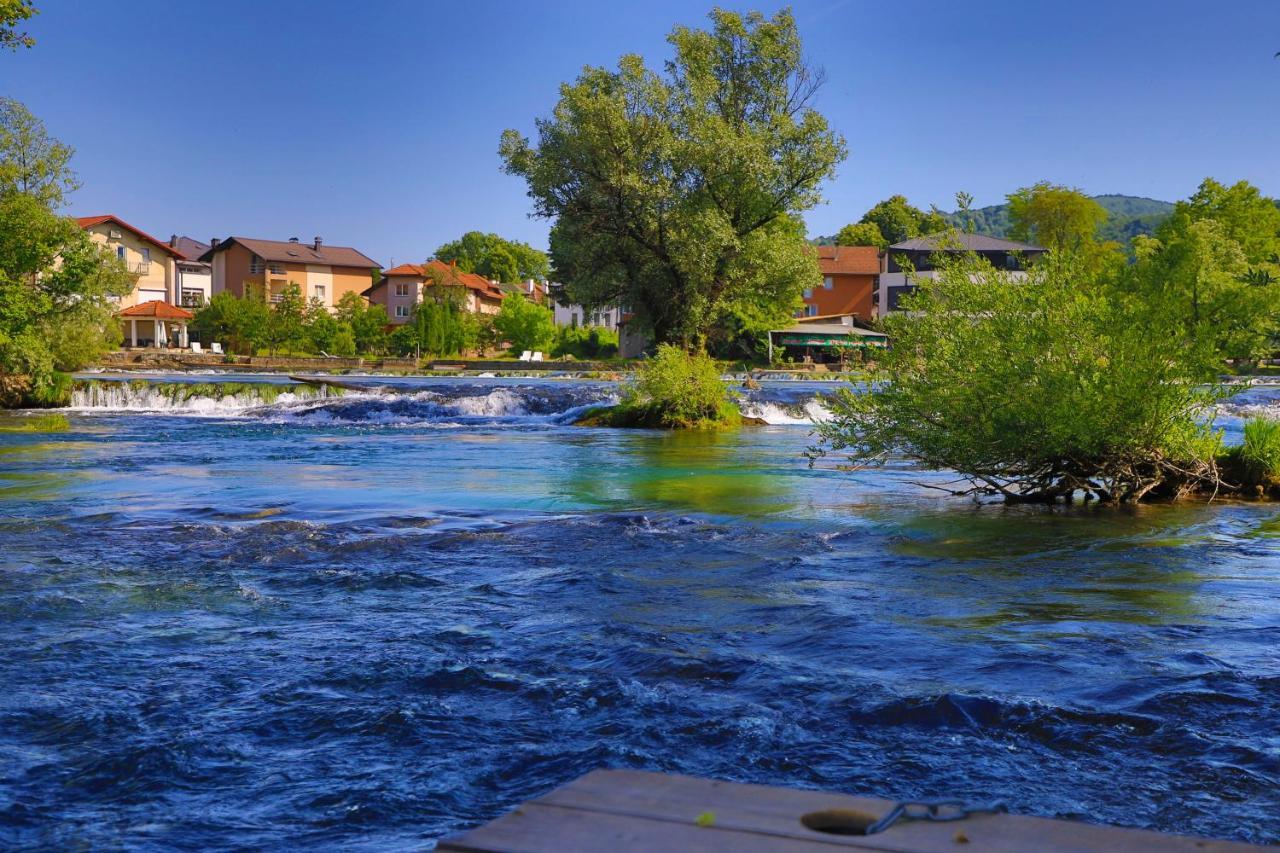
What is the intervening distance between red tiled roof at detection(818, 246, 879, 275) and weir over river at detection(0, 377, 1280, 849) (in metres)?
85.1

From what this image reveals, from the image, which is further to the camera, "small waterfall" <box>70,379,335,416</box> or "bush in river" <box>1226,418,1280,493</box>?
"small waterfall" <box>70,379,335,416</box>

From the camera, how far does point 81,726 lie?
20.1 feet

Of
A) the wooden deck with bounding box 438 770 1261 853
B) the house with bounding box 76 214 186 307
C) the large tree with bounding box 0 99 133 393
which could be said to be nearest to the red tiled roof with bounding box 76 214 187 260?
the house with bounding box 76 214 186 307

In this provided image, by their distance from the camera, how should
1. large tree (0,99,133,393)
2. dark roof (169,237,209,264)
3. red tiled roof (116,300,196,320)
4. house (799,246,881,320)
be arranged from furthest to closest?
dark roof (169,237,209,264) → house (799,246,881,320) → red tiled roof (116,300,196,320) → large tree (0,99,133,393)

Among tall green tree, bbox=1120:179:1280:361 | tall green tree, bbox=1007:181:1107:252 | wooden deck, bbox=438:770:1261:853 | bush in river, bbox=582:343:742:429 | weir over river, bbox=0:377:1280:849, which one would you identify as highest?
tall green tree, bbox=1007:181:1107:252

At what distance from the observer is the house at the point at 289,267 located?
110m

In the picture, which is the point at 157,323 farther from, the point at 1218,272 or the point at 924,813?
the point at 924,813

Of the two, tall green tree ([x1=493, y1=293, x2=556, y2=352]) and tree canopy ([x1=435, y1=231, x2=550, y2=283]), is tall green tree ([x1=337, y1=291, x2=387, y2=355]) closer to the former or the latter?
tall green tree ([x1=493, y1=293, x2=556, y2=352])

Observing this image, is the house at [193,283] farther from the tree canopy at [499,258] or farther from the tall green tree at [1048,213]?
the tall green tree at [1048,213]

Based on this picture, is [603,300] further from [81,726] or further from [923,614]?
[81,726]

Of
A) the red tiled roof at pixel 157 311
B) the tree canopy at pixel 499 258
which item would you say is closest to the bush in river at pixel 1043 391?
the red tiled roof at pixel 157 311

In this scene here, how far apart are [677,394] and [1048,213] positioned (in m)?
90.5

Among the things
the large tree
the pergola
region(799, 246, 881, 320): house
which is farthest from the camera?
region(799, 246, 881, 320): house

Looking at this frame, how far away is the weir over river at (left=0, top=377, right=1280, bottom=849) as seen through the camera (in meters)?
5.31
